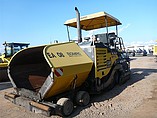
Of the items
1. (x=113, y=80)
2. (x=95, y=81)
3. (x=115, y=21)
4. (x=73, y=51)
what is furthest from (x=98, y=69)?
(x=115, y=21)

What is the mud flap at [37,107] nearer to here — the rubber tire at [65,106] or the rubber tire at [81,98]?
the rubber tire at [65,106]

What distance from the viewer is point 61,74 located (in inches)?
163

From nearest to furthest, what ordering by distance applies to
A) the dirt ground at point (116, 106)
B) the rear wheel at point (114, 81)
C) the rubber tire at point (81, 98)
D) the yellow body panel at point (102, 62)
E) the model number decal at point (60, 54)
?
the model number decal at point (60, 54) < the dirt ground at point (116, 106) < the rubber tire at point (81, 98) < the yellow body panel at point (102, 62) < the rear wheel at point (114, 81)

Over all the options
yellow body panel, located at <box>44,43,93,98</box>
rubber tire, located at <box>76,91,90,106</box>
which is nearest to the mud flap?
yellow body panel, located at <box>44,43,93,98</box>

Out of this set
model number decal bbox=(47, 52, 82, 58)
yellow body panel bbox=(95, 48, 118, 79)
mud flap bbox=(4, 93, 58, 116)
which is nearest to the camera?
mud flap bbox=(4, 93, 58, 116)

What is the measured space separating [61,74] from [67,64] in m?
0.35

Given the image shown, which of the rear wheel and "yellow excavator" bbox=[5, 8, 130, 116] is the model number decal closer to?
"yellow excavator" bbox=[5, 8, 130, 116]

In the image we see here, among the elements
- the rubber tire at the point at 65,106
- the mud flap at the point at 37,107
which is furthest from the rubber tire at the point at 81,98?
the mud flap at the point at 37,107

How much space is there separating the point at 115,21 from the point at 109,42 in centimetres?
146

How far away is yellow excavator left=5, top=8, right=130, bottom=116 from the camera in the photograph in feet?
13.9

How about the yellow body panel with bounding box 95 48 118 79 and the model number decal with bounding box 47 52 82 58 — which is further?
the yellow body panel with bounding box 95 48 118 79

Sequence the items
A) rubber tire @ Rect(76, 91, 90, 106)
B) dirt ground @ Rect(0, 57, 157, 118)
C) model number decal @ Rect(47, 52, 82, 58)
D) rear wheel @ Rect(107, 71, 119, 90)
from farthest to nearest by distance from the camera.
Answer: rear wheel @ Rect(107, 71, 119, 90) < rubber tire @ Rect(76, 91, 90, 106) < dirt ground @ Rect(0, 57, 157, 118) < model number decal @ Rect(47, 52, 82, 58)

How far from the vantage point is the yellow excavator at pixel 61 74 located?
425 cm

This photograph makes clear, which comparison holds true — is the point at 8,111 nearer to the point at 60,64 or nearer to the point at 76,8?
the point at 60,64
